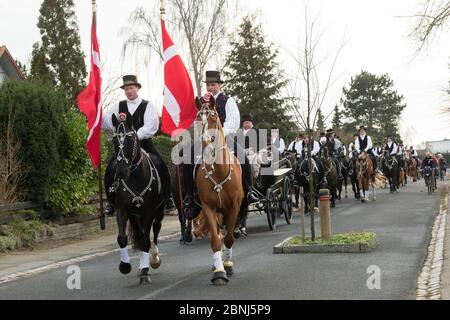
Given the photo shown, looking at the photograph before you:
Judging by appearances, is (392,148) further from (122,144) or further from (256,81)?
(122,144)

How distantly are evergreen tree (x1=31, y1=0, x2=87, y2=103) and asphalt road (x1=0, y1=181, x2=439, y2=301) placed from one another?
2650cm

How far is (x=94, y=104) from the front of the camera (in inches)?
458

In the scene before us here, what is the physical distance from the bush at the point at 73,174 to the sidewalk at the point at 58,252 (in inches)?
39.1

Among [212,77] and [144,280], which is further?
[212,77]

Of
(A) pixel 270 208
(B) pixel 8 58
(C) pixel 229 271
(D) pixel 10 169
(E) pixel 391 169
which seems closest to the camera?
(C) pixel 229 271

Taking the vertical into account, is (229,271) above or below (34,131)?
below

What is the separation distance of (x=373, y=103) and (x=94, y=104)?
248ft

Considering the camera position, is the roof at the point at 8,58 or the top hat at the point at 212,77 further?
the roof at the point at 8,58

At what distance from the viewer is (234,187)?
930cm

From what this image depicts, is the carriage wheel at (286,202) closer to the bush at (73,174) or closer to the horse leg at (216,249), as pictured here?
the bush at (73,174)

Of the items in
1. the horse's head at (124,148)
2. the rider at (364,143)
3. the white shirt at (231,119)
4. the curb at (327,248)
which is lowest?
the curb at (327,248)

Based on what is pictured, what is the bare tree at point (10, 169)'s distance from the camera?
1471cm

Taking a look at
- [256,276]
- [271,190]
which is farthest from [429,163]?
[256,276]

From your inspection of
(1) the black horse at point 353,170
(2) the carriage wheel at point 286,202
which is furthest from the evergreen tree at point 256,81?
(2) the carriage wheel at point 286,202
